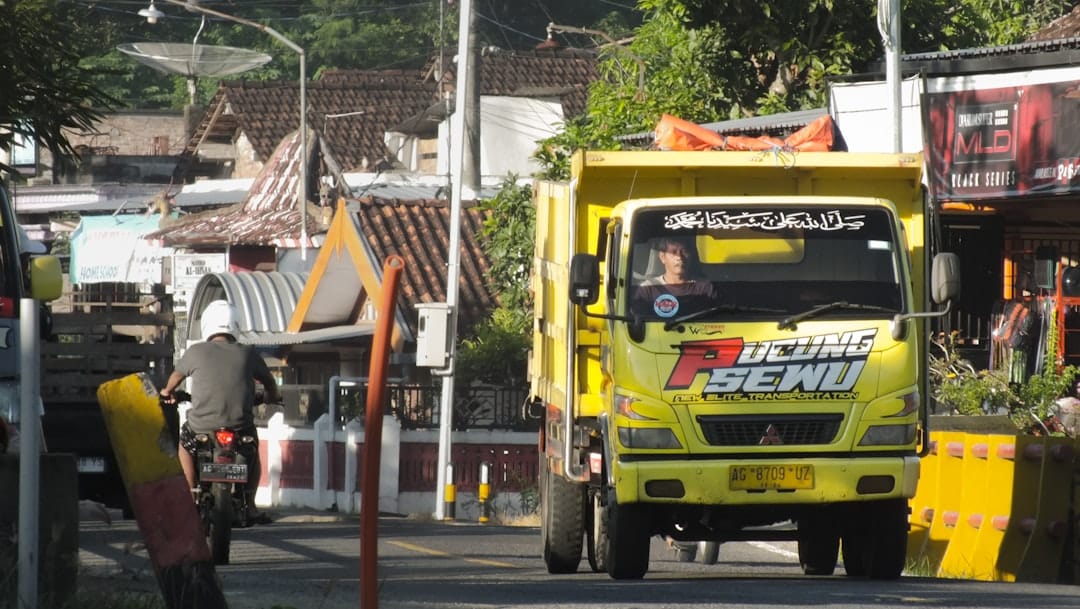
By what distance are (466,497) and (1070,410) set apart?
1064 centimetres

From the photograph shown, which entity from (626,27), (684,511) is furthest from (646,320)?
(626,27)

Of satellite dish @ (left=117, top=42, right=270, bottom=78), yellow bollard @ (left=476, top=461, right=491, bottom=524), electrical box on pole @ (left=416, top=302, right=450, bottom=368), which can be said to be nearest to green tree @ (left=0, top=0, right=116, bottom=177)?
electrical box on pole @ (left=416, top=302, right=450, bottom=368)

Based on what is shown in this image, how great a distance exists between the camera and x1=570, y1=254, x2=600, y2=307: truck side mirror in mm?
11852

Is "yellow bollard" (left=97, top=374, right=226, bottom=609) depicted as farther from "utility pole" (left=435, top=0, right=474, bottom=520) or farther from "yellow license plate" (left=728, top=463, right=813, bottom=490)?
"utility pole" (left=435, top=0, right=474, bottom=520)

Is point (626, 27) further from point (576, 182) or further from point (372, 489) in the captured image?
point (372, 489)

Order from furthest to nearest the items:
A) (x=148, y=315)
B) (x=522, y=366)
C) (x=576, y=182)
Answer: (x=522, y=366), (x=148, y=315), (x=576, y=182)

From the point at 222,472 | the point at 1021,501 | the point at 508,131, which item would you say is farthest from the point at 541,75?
the point at 222,472

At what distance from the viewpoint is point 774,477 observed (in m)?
11.5

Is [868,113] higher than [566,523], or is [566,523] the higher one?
[868,113]

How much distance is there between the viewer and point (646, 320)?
1164 centimetres

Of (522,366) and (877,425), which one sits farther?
(522,366)

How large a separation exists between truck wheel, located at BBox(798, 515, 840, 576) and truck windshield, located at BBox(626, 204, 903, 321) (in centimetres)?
194

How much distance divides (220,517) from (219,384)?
926mm

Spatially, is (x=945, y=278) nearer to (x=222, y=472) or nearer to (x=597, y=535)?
(x=597, y=535)
